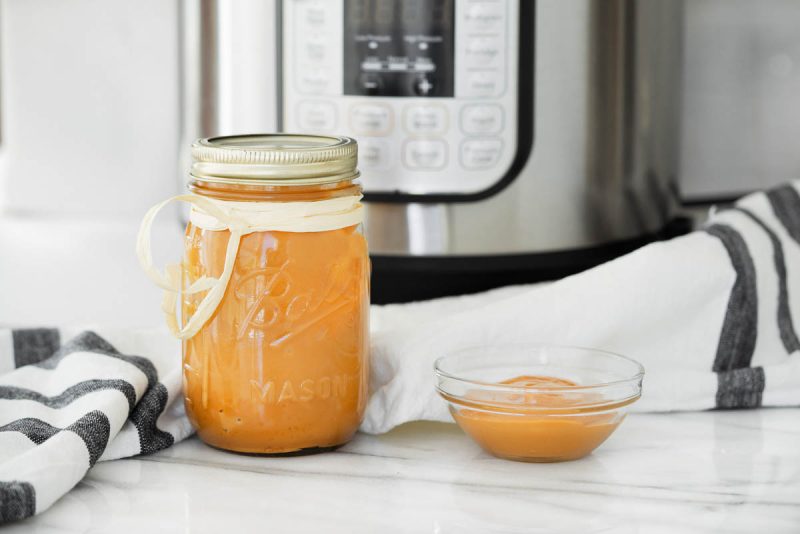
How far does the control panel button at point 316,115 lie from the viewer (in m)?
Result: 0.82

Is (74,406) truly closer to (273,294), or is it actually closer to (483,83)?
(273,294)

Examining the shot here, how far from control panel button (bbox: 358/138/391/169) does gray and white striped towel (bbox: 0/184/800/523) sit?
13 cm

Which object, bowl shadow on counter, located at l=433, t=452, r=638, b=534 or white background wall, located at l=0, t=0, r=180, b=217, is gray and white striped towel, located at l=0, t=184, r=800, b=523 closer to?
bowl shadow on counter, located at l=433, t=452, r=638, b=534

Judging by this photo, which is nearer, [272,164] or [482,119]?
[272,164]

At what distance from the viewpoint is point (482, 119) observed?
31.7 inches

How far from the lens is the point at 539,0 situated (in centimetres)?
79

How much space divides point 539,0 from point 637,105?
0.44ft

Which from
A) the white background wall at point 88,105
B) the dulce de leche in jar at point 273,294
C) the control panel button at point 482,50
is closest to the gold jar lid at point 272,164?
the dulce de leche in jar at point 273,294

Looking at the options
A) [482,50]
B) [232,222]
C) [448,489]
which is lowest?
[448,489]

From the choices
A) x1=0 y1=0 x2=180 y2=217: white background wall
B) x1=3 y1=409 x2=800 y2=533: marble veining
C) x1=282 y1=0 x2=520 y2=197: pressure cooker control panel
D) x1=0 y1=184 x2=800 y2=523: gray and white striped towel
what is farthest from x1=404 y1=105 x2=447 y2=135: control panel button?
x1=0 y1=0 x2=180 y2=217: white background wall

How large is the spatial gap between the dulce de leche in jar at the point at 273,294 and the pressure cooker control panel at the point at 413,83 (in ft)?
0.67

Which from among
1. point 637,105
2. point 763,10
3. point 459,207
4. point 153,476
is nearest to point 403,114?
point 459,207

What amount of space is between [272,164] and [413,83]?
0.26 m

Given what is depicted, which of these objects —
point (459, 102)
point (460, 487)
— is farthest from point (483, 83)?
point (460, 487)
